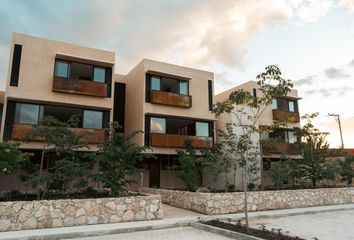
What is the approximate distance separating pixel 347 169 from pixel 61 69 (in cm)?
2161

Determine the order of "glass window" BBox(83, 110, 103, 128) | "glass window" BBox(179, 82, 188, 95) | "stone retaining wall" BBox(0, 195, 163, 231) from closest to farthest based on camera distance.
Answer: "stone retaining wall" BBox(0, 195, 163, 231) < "glass window" BBox(83, 110, 103, 128) < "glass window" BBox(179, 82, 188, 95)

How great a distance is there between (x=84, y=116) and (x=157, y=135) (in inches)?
→ 201

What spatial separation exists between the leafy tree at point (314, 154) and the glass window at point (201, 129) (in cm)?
716

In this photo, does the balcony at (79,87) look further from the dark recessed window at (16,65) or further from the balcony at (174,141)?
the balcony at (174,141)

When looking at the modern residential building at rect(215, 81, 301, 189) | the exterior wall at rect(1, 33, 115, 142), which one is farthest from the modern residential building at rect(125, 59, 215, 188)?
the exterior wall at rect(1, 33, 115, 142)

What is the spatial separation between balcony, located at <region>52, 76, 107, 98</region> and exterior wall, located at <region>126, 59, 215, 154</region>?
2865 millimetres

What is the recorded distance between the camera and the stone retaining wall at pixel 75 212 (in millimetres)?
10148

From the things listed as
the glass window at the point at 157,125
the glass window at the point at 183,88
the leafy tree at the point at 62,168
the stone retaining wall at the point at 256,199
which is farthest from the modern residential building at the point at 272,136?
the leafy tree at the point at 62,168

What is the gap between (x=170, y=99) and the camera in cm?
2192

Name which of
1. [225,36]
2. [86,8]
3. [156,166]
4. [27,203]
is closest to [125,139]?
[27,203]

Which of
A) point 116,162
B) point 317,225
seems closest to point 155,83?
point 116,162

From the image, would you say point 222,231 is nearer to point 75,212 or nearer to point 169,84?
point 75,212

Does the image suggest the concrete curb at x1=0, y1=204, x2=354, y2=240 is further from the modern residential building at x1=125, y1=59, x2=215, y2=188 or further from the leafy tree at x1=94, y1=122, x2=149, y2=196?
the modern residential building at x1=125, y1=59, x2=215, y2=188

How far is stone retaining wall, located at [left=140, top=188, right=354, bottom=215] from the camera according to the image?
13.8 meters
